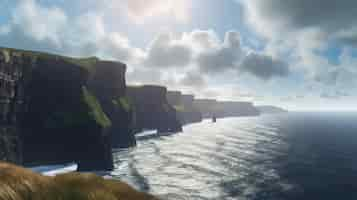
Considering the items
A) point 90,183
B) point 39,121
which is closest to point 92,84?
point 39,121

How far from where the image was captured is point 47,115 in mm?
62906

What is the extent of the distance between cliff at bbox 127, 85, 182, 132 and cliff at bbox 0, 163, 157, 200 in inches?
5463

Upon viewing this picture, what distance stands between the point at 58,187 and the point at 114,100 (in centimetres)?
9843

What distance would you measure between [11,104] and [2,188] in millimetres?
62493

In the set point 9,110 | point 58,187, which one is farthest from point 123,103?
point 58,187

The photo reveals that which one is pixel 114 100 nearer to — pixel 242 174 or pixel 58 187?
pixel 242 174

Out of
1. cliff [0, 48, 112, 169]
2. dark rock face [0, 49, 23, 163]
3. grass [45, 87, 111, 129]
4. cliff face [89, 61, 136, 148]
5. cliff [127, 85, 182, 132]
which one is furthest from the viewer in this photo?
cliff [127, 85, 182, 132]

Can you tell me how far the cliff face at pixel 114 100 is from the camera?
95.2 m

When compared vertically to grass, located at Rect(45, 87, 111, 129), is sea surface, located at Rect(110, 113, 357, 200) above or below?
below

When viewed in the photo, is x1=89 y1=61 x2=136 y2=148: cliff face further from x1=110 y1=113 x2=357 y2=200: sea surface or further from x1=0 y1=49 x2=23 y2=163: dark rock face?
x1=0 y1=49 x2=23 y2=163: dark rock face

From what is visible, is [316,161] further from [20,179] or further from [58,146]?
[20,179]

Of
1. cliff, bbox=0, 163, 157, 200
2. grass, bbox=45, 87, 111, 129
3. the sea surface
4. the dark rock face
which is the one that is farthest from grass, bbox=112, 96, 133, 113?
cliff, bbox=0, 163, 157, 200

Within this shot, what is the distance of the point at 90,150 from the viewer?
61469 millimetres

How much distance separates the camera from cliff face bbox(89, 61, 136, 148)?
95.2 meters
